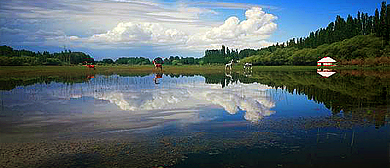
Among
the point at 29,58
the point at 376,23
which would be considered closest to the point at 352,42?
the point at 376,23

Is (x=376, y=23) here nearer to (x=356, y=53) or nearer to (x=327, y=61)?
(x=356, y=53)

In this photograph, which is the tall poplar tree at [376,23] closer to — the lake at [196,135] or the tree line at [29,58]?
the lake at [196,135]

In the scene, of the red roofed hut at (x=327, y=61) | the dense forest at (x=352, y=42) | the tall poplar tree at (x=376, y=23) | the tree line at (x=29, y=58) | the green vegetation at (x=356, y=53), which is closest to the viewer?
the green vegetation at (x=356, y=53)

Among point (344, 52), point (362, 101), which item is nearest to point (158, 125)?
point (362, 101)

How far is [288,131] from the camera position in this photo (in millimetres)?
12164

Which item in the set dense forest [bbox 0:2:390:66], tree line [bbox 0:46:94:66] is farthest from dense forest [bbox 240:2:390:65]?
tree line [bbox 0:46:94:66]

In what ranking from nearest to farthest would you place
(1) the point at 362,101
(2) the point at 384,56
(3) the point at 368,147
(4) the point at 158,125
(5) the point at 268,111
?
(3) the point at 368,147
(4) the point at 158,125
(5) the point at 268,111
(1) the point at 362,101
(2) the point at 384,56

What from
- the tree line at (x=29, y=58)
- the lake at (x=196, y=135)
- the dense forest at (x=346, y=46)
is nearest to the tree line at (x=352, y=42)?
the dense forest at (x=346, y=46)

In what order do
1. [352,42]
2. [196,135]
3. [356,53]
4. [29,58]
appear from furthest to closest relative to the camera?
[29,58] → [352,42] → [356,53] → [196,135]

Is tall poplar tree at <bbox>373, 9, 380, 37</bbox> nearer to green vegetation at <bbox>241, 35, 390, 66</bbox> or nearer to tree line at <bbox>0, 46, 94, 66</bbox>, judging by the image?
green vegetation at <bbox>241, 35, 390, 66</bbox>

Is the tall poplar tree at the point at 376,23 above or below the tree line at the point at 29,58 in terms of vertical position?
above

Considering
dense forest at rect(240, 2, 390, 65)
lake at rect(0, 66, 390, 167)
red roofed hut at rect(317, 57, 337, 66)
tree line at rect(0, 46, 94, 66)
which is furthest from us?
red roofed hut at rect(317, 57, 337, 66)

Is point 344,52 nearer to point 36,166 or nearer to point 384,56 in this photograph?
point 384,56

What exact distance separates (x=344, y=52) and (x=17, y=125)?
373 ft
